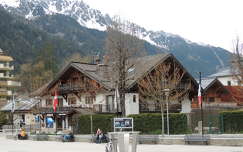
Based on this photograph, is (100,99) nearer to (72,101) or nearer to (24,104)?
(72,101)

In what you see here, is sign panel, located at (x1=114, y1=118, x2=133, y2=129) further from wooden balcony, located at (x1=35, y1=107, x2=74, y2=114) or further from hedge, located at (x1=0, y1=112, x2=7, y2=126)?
hedge, located at (x1=0, y1=112, x2=7, y2=126)

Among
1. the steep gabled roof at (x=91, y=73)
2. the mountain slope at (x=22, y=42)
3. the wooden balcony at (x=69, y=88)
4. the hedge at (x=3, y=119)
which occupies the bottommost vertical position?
the hedge at (x=3, y=119)

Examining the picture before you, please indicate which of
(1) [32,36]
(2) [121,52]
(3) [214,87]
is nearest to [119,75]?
(2) [121,52]

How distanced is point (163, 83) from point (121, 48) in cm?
743

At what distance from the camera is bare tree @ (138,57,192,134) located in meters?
47.8

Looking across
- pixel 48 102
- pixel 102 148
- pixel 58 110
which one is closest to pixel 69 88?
pixel 58 110

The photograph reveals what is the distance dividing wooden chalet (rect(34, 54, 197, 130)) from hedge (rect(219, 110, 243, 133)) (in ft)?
40.9

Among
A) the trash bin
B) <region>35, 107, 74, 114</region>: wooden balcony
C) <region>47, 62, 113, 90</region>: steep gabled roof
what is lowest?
the trash bin

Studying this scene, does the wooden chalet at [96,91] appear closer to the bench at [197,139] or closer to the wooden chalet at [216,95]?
the wooden chalet at [216,95]

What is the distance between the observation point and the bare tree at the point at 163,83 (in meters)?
47.8

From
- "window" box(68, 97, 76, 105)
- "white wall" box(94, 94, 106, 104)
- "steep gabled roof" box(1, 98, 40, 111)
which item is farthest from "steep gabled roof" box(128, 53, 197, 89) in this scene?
"steep gabled roof" box(1, 98, 40, 111)

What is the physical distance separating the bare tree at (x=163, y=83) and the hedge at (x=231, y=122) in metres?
10.7

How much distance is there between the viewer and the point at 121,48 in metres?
43.1

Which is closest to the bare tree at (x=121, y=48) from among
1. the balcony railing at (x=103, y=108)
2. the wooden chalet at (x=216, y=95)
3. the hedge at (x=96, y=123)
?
the hedge at (x=96, y=123)
